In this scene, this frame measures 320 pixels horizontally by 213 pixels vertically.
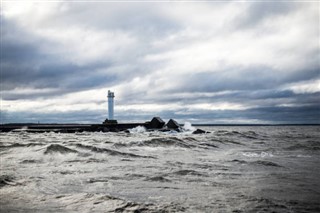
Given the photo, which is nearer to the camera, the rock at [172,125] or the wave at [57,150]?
the wave at [57,150]

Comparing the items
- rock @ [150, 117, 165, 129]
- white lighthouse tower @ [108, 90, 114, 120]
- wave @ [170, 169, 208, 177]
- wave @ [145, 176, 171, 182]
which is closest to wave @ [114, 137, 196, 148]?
wave @ [170, 169, 208, 177]

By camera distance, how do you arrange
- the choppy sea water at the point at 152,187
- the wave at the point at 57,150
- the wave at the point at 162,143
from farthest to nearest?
the wave at the point at 162,143 → the wave at the point at 57,150 → the choppy sea water at the point at 152,187

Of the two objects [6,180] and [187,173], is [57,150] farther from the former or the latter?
[187,173]

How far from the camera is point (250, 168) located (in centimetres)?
1024

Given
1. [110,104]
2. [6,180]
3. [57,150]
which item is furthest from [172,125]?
[6,180]

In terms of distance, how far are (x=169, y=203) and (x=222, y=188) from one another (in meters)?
1.80

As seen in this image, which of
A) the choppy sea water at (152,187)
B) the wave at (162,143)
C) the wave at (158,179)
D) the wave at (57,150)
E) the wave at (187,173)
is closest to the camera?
the choppy sea water at (152,187)

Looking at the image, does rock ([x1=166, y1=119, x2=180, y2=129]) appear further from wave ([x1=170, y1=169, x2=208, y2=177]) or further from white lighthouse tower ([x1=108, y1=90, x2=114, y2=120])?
wave ([x1=170, y1=169, x2=208, y2=177])

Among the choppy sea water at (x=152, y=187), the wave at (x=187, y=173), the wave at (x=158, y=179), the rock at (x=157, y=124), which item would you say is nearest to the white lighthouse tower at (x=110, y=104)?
the rock at (x=157, y=124)

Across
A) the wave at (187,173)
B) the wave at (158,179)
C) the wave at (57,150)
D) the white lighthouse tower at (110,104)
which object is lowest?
the wave at (187,173)

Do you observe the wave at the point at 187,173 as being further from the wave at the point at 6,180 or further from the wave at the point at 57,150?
the wave at the point at 57,150

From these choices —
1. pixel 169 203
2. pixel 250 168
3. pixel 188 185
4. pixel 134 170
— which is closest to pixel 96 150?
pixel 134 170

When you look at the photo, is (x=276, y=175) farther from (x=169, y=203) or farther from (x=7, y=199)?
(x=7, y=199)

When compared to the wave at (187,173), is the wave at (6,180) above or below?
above
